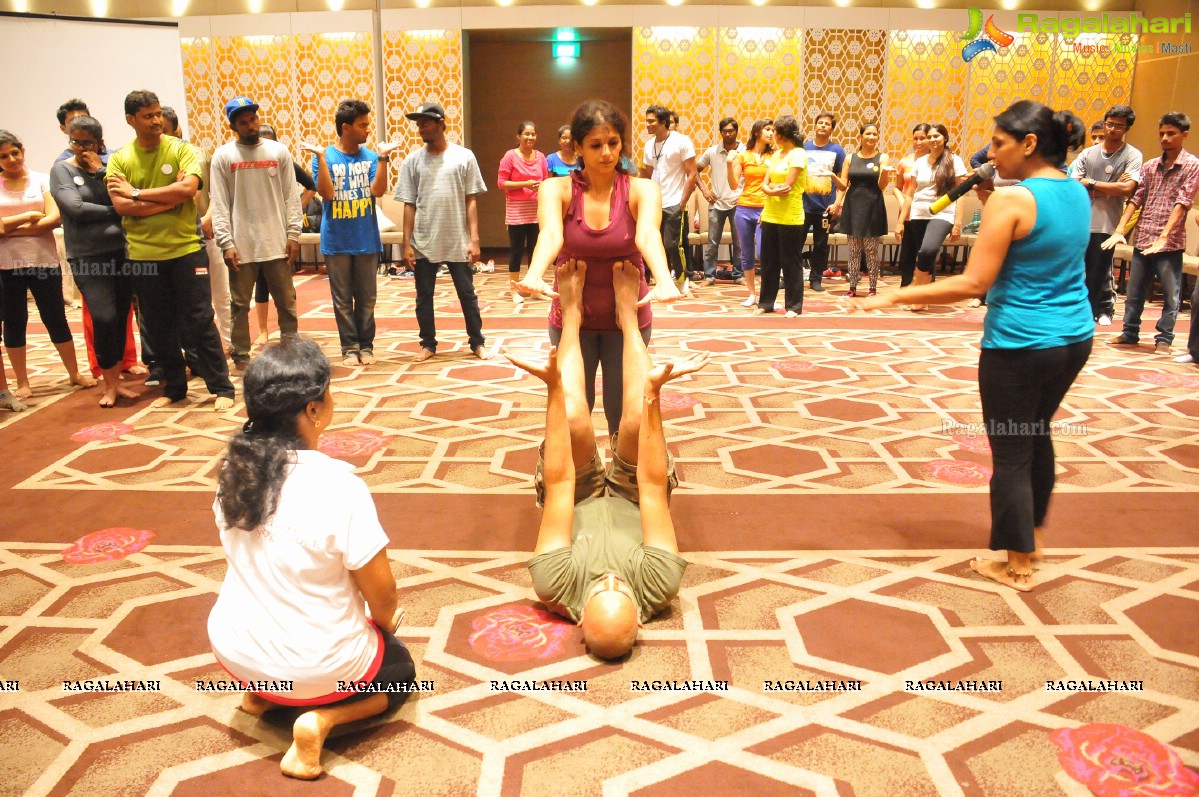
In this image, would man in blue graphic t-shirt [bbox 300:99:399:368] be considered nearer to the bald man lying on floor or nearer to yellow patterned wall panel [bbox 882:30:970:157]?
the bald man lying on floor

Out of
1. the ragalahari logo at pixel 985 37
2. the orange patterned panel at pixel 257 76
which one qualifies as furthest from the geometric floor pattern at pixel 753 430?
the orange patterned panel at pixel 257 76

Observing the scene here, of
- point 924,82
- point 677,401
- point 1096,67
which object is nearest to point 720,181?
point 924,82

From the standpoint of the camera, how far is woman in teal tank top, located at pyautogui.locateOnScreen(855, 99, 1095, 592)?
266cm

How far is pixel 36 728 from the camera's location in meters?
2.25

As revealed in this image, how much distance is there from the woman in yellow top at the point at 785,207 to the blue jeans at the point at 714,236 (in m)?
1.43

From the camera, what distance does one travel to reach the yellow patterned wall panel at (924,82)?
422 inches

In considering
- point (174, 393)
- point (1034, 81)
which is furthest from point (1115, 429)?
point (1034, 81)

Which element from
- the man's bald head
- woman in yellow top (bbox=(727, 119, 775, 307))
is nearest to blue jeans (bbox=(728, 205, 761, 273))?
woman in yellow top (bbox=(727, 119, 775, 307))

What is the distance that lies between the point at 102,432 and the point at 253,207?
156cm

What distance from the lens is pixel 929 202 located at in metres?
7.81

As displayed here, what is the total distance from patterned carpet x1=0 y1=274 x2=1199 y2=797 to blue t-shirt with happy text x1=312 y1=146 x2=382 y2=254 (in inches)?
51.7

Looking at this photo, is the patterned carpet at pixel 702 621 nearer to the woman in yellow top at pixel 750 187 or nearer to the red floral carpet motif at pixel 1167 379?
the red floral carpet motif at pixel 1167 379

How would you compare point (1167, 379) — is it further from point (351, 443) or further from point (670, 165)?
point (351, 443)

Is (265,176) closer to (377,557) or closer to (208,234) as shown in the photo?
(208,234)
